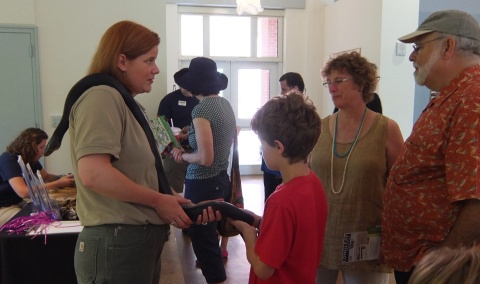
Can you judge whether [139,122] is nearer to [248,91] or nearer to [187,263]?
[187,263]

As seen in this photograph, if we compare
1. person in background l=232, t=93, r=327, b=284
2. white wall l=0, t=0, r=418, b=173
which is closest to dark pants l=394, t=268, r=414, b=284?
person in background l=232, t=93, r=327, b=284

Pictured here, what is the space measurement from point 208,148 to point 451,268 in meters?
1.65

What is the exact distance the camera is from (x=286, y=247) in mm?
1147

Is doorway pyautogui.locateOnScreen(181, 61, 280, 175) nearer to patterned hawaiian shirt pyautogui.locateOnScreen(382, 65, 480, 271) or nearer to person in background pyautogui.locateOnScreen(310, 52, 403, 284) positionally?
person in background pyautogui.locateOnScreen(310, 52, 403, 284)

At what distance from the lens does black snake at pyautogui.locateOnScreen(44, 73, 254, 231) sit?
1.20m

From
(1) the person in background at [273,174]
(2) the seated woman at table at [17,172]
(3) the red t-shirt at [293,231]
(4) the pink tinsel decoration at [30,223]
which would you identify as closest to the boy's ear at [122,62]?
(3) the red t-shirt at [293,231]

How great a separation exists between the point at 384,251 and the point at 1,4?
409 cm

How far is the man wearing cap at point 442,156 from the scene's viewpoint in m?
1.17

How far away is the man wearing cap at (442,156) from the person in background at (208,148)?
1123 mm

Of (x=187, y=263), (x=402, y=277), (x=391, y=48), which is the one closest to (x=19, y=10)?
(x=187, y=263)

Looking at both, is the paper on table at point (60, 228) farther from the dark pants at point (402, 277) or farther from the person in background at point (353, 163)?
the dark pants at point (402, 277)

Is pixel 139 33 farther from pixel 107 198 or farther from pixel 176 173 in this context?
pixel 176 173

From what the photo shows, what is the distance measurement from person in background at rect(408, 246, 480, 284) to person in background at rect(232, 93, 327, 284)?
459mm

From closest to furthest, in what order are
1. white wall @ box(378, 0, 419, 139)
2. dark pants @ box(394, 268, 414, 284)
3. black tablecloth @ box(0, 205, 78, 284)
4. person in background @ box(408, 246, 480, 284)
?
1. person in background @ box(408, 246, 480, 284)
2. dark pants @ box(394, 268, 414, 284)
3. black tablecloth @ box(0, 205, 78, 284)
4. white wall @ box(378, 0, 419, 139)
